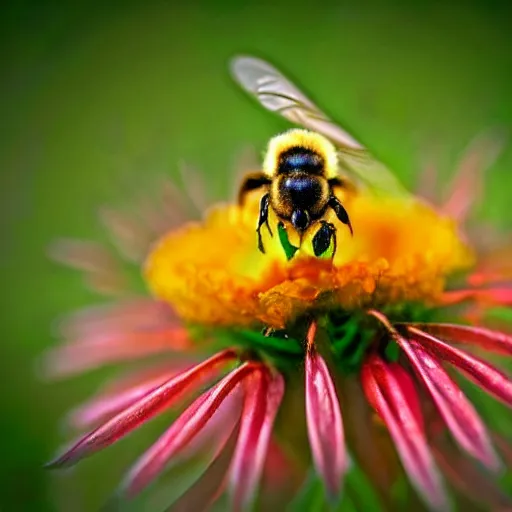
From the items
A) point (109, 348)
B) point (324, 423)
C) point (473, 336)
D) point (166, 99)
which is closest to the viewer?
point (324, 423)

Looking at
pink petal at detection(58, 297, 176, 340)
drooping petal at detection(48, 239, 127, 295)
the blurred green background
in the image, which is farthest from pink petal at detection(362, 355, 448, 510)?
the blurred green background

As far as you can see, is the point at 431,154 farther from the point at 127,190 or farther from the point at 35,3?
the point at 35,3

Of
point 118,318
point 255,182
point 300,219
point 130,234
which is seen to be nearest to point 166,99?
point 130,234

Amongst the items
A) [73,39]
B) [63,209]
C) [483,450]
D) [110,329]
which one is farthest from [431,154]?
[73,39]

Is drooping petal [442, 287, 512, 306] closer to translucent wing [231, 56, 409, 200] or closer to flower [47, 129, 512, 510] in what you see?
flower [47, 129, 512, 510]

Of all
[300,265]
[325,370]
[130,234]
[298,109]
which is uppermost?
[130,234]

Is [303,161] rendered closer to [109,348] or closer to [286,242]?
[286,242]

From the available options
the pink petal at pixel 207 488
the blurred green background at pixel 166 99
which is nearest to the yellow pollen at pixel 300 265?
the pink petal at pixel 207 488
